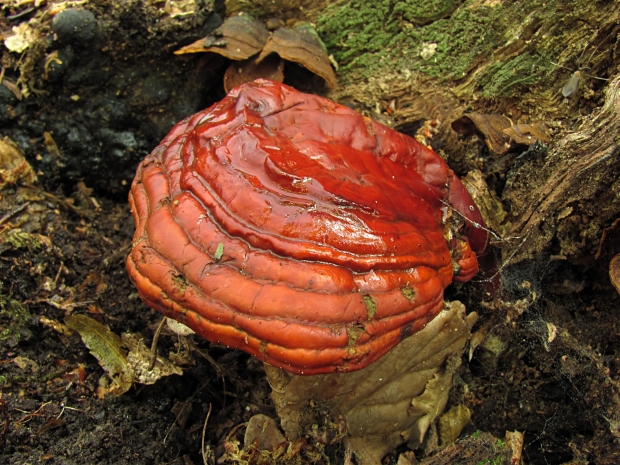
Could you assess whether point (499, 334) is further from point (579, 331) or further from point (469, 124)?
point (469, 124)

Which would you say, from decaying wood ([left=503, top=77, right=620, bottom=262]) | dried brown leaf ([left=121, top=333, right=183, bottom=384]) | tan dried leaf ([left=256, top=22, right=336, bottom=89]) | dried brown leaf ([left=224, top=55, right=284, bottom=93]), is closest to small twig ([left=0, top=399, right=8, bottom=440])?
dried brown leaf ([left=121, top=333, right=183, bottom=384])

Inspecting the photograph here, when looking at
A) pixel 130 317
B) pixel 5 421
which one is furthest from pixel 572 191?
pixel 5 421

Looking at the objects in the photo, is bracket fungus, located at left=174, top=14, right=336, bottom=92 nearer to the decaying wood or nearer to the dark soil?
the dark soil

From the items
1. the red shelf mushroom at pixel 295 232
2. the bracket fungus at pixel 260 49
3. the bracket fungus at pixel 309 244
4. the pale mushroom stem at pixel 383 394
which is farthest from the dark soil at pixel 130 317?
the red shelf mushroom at pixel 295 232

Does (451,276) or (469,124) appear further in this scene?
(469,124)

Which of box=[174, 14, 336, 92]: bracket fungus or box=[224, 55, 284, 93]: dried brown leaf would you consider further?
box=[224, 55, 284, 93]: dried brown leaf

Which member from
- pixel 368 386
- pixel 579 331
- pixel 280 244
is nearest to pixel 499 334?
pixel 579 331
